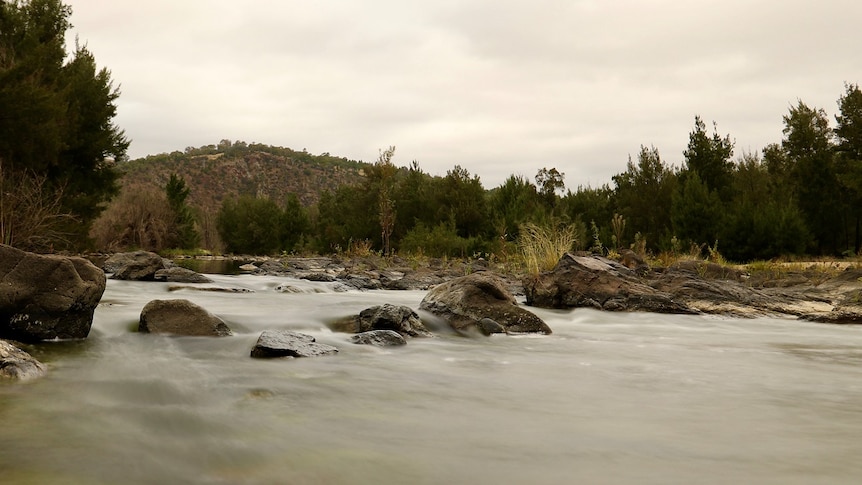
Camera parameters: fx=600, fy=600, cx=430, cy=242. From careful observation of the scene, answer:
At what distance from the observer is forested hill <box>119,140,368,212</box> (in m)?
81.9

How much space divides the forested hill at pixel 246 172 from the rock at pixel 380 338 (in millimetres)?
75170

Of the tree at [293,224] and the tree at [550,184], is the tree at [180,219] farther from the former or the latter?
the tree at [550,184]

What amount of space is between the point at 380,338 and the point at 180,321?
2.00 metres

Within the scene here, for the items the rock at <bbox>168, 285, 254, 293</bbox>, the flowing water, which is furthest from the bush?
the flowing water

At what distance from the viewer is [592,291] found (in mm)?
10133

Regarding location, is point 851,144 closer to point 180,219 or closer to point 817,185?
point 817,185

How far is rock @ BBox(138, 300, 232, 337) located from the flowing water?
5.9 inches

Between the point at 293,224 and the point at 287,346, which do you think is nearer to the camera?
the point at 287,346

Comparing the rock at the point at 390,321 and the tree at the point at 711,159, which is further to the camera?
the tree at the point at 711,159

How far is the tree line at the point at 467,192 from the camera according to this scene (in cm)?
2053

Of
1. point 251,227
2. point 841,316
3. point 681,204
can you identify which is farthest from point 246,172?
point 841,316

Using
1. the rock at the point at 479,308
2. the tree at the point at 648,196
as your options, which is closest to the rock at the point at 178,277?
the rock at the point at 479,308

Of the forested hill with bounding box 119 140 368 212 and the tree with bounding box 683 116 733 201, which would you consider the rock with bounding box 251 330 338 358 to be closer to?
the tree with bounding box 683 116 733 201

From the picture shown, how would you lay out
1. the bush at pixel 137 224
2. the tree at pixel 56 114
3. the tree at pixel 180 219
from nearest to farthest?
the tree at pixel 56 114
the bush at pixel 137 224
the tree at pixel 180 219
